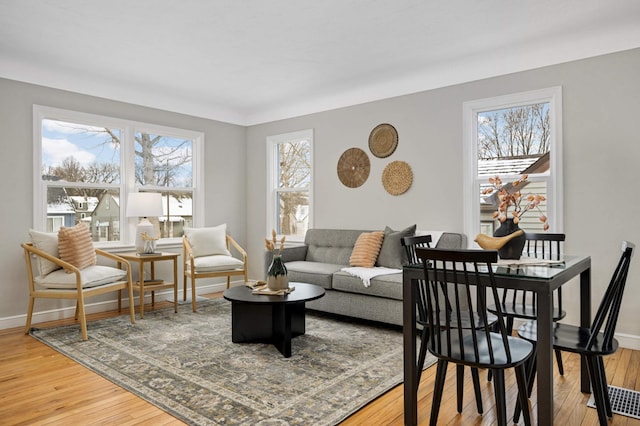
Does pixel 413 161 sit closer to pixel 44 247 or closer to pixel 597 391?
pixel 597 391

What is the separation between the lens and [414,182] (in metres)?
4.66

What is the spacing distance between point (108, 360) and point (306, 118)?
3673 mm

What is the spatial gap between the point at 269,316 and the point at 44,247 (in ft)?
7.22

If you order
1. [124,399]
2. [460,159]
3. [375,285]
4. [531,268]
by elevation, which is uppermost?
[460,159]

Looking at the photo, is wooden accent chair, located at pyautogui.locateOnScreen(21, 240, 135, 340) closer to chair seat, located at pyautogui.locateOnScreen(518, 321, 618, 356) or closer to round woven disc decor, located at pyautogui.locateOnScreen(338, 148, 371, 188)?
round woven disc decor, located at pyautogui.locateOnScreen(338, 148, 371, 188)

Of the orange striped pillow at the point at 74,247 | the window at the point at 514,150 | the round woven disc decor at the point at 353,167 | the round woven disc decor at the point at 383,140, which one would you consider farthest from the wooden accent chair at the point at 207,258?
the window at the point at 514,150

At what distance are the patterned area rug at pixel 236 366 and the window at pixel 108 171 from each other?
3.92 feet

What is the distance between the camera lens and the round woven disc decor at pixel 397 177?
15.4 ft

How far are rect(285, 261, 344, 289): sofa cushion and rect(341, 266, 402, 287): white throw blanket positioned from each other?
0.19 metres

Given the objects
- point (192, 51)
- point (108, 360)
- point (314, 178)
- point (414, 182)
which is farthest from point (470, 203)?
point (108, 360)

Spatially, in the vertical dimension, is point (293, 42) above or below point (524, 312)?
above

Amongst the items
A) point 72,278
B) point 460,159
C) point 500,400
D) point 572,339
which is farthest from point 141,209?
point 572,339

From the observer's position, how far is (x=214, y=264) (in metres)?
4.81

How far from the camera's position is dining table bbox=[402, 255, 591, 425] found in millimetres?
1774
